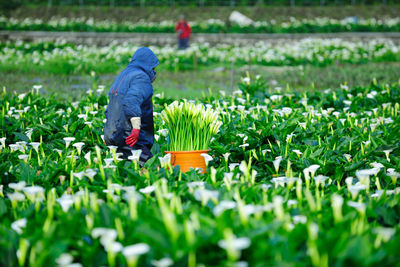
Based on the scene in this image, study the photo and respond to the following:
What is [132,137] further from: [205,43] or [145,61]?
[205,43]

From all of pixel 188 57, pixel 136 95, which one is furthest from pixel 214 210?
pixel 188 57

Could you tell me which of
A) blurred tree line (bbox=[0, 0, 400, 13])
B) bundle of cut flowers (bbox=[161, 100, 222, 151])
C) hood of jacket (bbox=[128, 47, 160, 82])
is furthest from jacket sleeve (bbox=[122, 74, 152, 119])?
blurred tree line (bbox=[0, 0, 400, 13])

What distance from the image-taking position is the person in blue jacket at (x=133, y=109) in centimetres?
452

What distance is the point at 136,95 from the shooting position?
4.56m

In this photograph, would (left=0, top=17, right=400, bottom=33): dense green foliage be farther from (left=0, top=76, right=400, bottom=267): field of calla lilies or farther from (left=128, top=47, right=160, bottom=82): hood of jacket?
(left=128, top=47, right=160, bottom=82): hood of jacket

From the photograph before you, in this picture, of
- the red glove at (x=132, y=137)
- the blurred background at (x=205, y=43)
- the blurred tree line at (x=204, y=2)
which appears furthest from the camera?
the blurred tree line at (x=204, y=2)

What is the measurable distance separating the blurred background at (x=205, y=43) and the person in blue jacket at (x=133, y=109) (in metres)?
3.68

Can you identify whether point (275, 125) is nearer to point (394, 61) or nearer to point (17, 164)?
point (17, 164)

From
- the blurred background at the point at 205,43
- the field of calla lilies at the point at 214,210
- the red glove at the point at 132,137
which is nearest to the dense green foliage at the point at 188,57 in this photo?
the blurred background at the point at 205,43

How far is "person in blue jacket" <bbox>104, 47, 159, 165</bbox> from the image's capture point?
4523mm

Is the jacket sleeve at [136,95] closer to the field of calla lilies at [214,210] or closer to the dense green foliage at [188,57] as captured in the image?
the field of calla lilies at [214,210]

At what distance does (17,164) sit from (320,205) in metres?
2.96

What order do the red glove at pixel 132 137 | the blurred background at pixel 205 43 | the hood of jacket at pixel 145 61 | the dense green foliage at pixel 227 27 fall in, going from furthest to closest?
the dense green foliage at pixel 227 27
the blurred background at pixel 205 43
the hood of jacket at pixel 145 61
the red glove at pixel 132 137

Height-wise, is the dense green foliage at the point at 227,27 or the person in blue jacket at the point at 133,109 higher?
the dense green foliage at the point at 227,27
